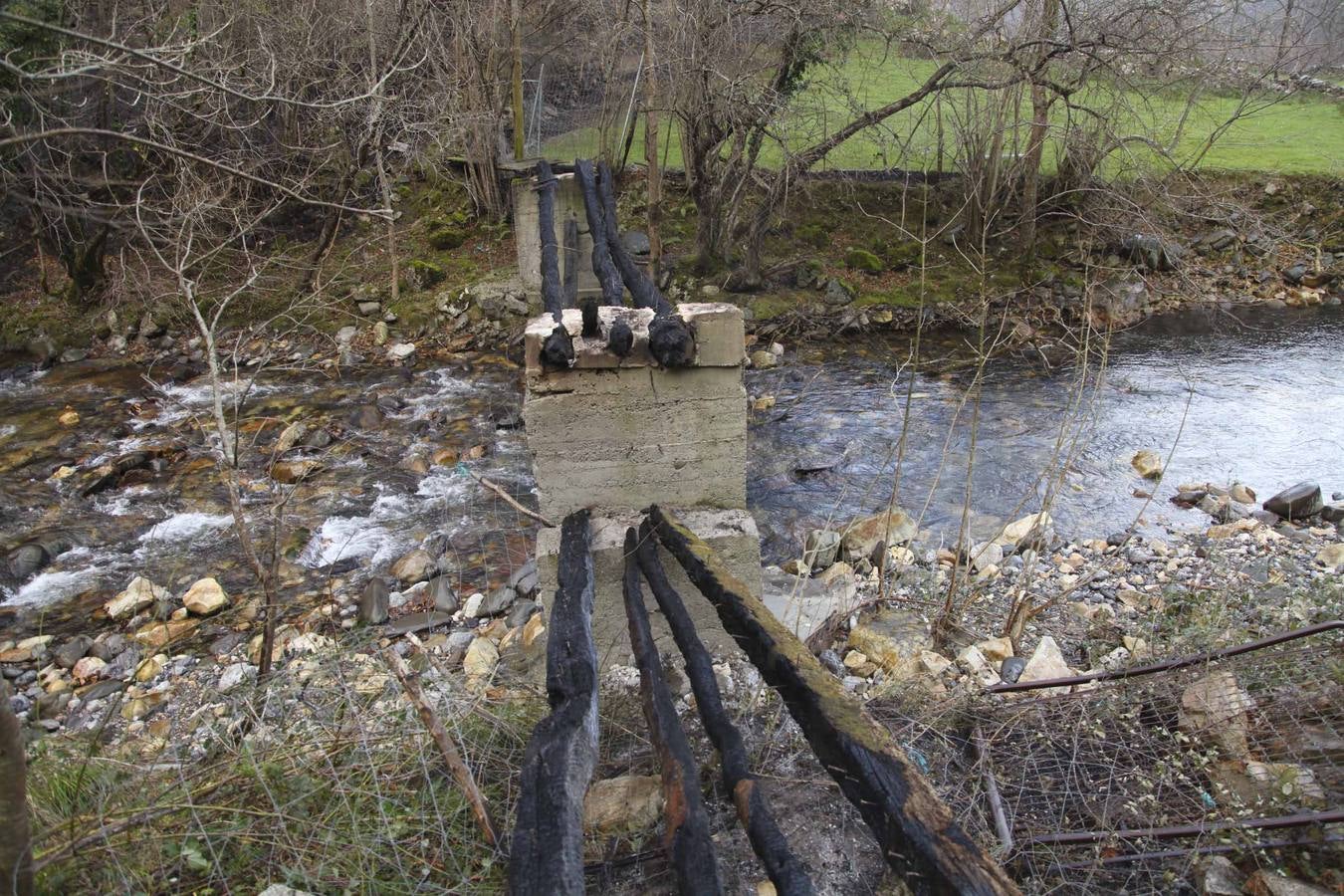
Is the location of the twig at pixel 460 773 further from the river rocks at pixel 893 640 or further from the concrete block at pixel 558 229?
the concrete block at pixel 558 229

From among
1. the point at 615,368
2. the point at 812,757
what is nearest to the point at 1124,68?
the point at 615,368

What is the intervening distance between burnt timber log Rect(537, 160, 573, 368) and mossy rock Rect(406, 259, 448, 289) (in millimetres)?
4625

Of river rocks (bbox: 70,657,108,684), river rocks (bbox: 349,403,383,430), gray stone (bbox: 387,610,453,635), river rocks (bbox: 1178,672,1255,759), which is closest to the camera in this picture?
river rocks (bbox: 1178,672,1255,759)

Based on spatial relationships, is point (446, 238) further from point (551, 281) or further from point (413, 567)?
point (551, 281)

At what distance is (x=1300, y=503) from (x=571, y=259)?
691cm

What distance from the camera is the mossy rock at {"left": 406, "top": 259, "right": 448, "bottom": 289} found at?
13391 mm

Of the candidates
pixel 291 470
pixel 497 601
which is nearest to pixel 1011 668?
pixel 497 601

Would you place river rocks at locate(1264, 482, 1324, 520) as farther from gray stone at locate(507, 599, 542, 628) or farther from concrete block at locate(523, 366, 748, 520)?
gray stone at locate(507, 599, 542, 628)

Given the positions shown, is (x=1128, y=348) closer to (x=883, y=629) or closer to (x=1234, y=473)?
(x=1234, y=473)

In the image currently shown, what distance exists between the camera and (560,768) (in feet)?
6.11

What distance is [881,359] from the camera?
458 inches

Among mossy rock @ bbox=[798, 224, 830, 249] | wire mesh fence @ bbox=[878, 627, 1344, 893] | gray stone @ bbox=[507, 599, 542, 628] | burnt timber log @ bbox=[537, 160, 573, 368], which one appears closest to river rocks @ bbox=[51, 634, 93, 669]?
gray stone @ bbox=[507, 599, 542, 628]

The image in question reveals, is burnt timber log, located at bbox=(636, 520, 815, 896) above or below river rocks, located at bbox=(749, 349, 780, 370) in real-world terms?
above

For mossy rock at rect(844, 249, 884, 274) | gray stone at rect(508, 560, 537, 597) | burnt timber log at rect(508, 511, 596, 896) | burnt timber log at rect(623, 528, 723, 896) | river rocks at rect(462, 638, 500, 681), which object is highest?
mossy rock at rect(844, 249, 884, 274)
